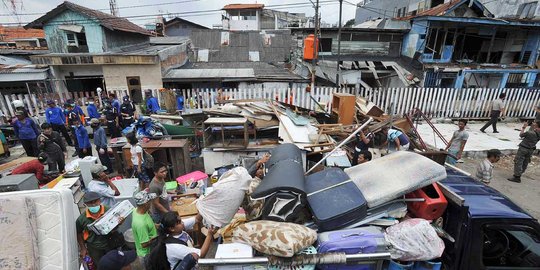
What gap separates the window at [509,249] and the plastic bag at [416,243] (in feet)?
2.31

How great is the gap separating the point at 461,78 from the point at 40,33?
44.2 meters

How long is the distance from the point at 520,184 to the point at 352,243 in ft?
24.1

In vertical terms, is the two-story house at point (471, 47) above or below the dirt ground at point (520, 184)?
above

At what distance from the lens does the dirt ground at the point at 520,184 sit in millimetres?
5934

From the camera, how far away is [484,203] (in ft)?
9.87

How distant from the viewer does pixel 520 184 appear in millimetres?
6832

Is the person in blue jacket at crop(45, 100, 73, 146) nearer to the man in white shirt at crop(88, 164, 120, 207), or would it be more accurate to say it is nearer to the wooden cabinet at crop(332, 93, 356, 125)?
the man in white shirt at crop(88, 164, 120, 207)

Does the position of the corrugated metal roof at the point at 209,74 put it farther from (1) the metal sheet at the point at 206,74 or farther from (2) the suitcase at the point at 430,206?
(2) the suitcase at the point at 430,206

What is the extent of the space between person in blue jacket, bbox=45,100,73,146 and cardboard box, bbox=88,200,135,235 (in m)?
6.71

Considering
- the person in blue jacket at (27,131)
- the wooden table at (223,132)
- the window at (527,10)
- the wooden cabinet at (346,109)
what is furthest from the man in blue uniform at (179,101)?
the window at (527,10)

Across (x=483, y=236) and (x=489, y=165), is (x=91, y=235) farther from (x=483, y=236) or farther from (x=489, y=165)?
(x=489, y=165)

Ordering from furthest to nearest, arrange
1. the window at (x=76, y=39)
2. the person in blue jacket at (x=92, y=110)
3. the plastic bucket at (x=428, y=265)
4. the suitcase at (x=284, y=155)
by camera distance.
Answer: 1. the window at (x=76, y=39)
2. the person in blue jacket at (x=92, y=110)
3. the suitcase at (x=284, y=155)
4. the plastic bucket at (x=428, y=265)

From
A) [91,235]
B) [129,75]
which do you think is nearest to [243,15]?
[129,75]

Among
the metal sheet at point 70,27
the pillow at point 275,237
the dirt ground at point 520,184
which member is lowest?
the dirt ground at point 520,184
